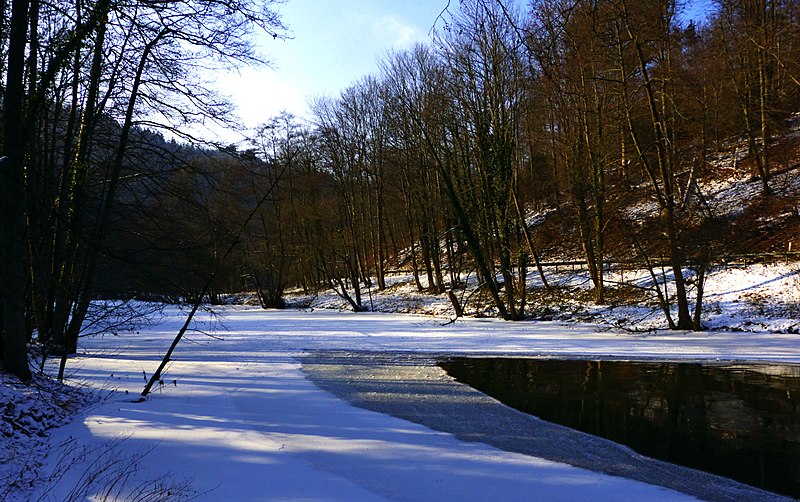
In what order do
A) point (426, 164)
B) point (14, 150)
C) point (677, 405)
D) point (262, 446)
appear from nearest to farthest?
point (262, 446)
point (14, 150)
point (677, 405)
point (426, 164)

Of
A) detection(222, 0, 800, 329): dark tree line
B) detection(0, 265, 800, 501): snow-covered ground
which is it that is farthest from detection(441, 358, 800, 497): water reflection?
detection(222, 0, 800, 329): dark tree line

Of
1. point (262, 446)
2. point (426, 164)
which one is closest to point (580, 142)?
point (426, 164)

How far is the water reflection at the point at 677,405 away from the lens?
20.7ft

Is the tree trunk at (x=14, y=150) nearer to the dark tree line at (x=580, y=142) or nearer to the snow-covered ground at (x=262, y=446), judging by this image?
the snow-covered ground at (x=262, y=446)

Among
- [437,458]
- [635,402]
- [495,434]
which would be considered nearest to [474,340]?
[635,402]

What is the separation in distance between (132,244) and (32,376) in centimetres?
404

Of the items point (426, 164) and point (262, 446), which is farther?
point (426, 164)

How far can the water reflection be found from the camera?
20.7ft

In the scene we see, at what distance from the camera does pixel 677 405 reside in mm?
8859

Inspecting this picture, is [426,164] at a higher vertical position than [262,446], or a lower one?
higher

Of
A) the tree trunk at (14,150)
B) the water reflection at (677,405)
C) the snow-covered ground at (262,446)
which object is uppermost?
the tree trunk at (14,150)

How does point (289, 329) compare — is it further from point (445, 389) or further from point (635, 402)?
point (635, 402)

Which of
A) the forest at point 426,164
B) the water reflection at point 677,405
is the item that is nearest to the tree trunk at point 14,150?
the forest at point 426,164

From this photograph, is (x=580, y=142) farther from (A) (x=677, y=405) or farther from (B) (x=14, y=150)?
(B) (x=14, y=150)
